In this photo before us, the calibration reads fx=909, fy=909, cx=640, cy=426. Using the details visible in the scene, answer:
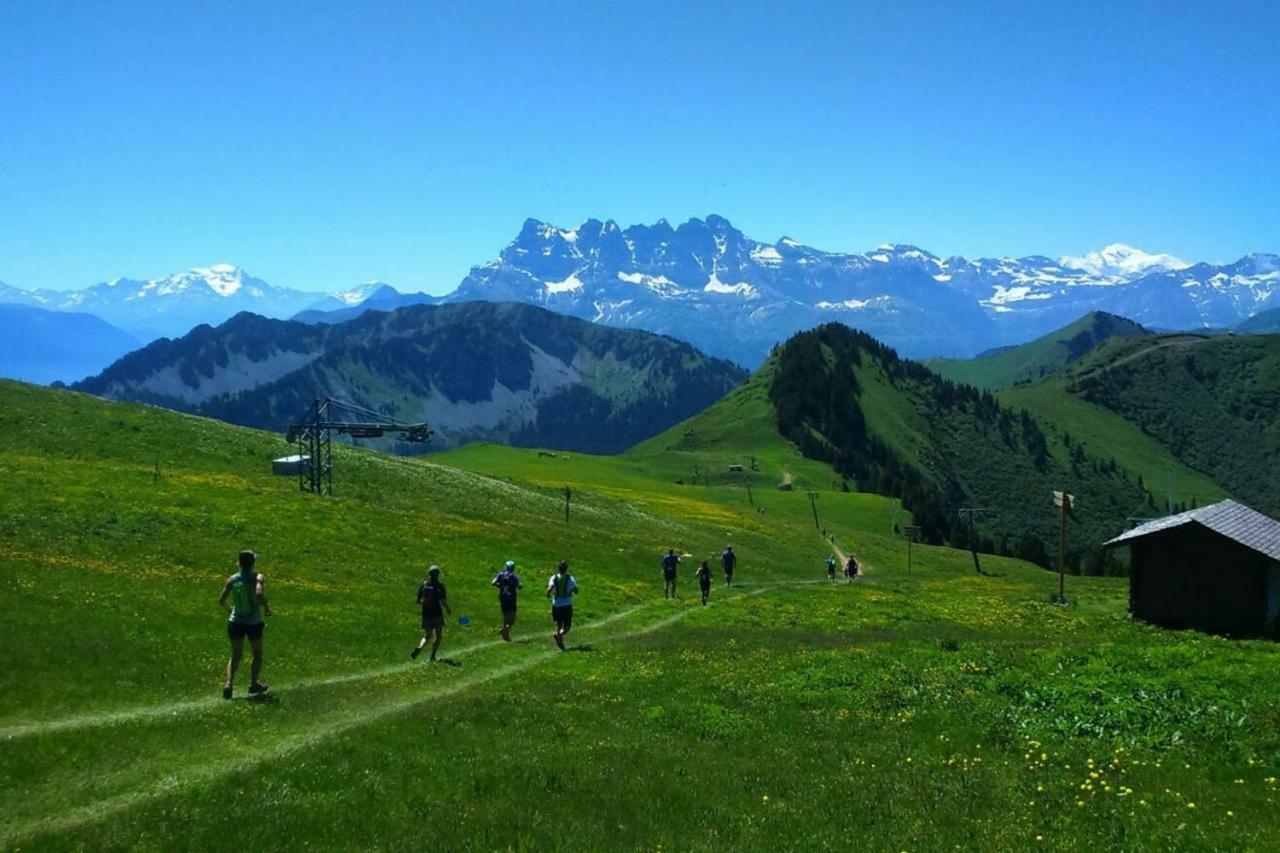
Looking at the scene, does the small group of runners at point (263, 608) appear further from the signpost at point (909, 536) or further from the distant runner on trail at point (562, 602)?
the signpost at point (909, 536)

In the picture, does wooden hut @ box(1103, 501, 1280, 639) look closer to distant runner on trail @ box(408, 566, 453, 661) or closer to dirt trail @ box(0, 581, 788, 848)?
distant runner on trail @ box(408, 566, 453, 661)

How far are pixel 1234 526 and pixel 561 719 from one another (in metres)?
41.9

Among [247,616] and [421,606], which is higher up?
[247,616]

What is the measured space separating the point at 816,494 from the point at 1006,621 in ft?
450

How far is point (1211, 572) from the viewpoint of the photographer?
4650 centimetres

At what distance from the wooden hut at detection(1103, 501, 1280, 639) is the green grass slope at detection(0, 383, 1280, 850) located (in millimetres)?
3218

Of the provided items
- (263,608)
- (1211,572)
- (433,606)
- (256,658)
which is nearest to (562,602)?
(433,606)

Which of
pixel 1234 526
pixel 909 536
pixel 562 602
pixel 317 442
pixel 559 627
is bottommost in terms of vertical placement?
pixel 909 536

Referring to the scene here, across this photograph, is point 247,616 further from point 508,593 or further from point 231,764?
point 508,593

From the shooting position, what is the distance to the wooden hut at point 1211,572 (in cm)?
4481

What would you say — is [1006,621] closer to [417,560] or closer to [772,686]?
[772,686]

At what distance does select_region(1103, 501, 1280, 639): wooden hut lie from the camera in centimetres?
4481

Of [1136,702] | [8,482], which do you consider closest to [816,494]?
[8,482]

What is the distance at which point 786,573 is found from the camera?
264 feet
